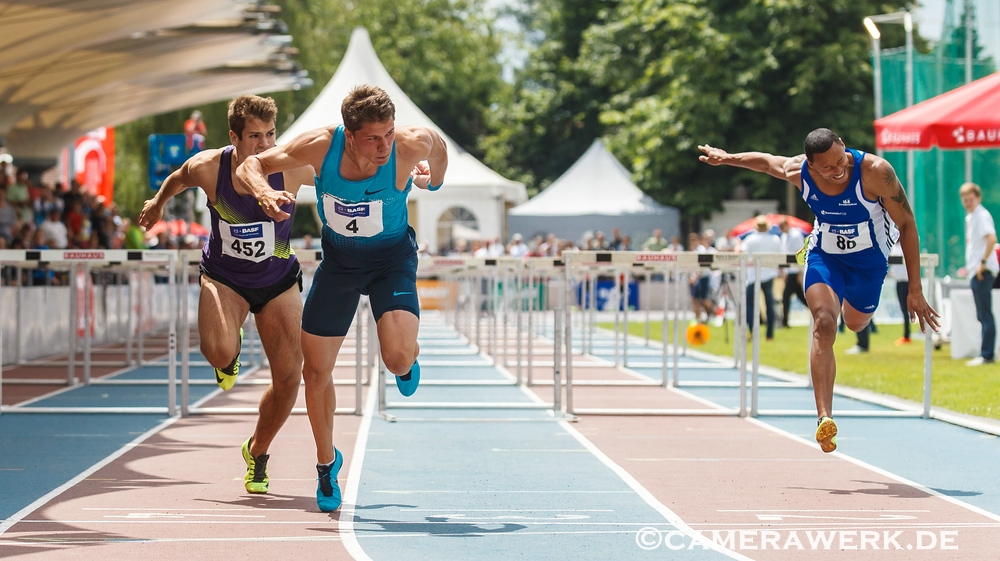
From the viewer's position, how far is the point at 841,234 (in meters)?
8.00

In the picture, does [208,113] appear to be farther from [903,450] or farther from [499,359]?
[903,450]

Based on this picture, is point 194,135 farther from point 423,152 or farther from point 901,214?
point 423,152

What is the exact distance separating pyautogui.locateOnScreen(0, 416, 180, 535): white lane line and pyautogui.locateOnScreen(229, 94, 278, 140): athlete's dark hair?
211 centimetres

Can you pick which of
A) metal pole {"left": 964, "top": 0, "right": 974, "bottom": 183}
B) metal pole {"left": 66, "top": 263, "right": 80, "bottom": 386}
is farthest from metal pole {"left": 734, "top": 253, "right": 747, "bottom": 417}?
metal pole {"left": 964, "top": 0, "right": 974, "bottom": 183}

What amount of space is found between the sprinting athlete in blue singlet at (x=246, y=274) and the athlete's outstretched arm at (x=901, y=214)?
343cm

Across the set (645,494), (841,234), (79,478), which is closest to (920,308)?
(841,234)

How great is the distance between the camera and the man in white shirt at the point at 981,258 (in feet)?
51.0

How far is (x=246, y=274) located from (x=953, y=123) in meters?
9.17

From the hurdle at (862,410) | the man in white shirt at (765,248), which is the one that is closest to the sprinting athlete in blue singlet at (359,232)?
the hurdle at (862,410)

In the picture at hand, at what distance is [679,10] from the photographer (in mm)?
40875

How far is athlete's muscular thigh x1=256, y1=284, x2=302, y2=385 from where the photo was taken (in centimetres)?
681

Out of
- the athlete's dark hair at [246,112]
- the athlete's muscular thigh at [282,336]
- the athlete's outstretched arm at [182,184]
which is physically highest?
the athlete's dark hair at [246,112]

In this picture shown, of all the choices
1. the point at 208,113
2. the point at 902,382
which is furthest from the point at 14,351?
the point at 208,113

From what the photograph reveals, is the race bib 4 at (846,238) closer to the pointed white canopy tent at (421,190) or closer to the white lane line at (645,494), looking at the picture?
the white lane line at (645,494)
